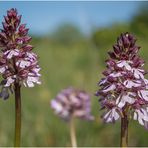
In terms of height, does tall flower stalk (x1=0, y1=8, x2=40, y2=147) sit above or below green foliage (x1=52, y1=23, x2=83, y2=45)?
below

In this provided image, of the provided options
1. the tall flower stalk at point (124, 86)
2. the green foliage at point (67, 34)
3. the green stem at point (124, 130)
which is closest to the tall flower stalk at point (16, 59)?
the tall flower stalk at point (124, 86)

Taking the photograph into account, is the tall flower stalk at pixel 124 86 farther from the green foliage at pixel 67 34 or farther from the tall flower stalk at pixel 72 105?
the green foliage at pixel 67 34

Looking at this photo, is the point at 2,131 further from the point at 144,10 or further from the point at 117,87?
the point at 144,10

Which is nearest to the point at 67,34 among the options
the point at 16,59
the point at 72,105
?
the point at 72,105

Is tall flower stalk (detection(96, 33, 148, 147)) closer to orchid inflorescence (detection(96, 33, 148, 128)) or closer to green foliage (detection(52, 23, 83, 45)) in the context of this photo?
orchid inflorescence (detection(96, 33, 148, 128))

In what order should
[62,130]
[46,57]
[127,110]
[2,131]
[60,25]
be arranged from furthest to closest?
[60,25]
[46,57]
[62,130]
[2,131]
[127,110]

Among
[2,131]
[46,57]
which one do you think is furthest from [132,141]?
[46,57]

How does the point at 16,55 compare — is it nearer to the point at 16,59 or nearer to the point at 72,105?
the point at 16,59

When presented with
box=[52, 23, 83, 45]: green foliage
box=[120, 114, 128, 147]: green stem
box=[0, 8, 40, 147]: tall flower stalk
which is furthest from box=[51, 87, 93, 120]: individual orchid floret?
box=[52, 23, 83, 45]: green foliage
